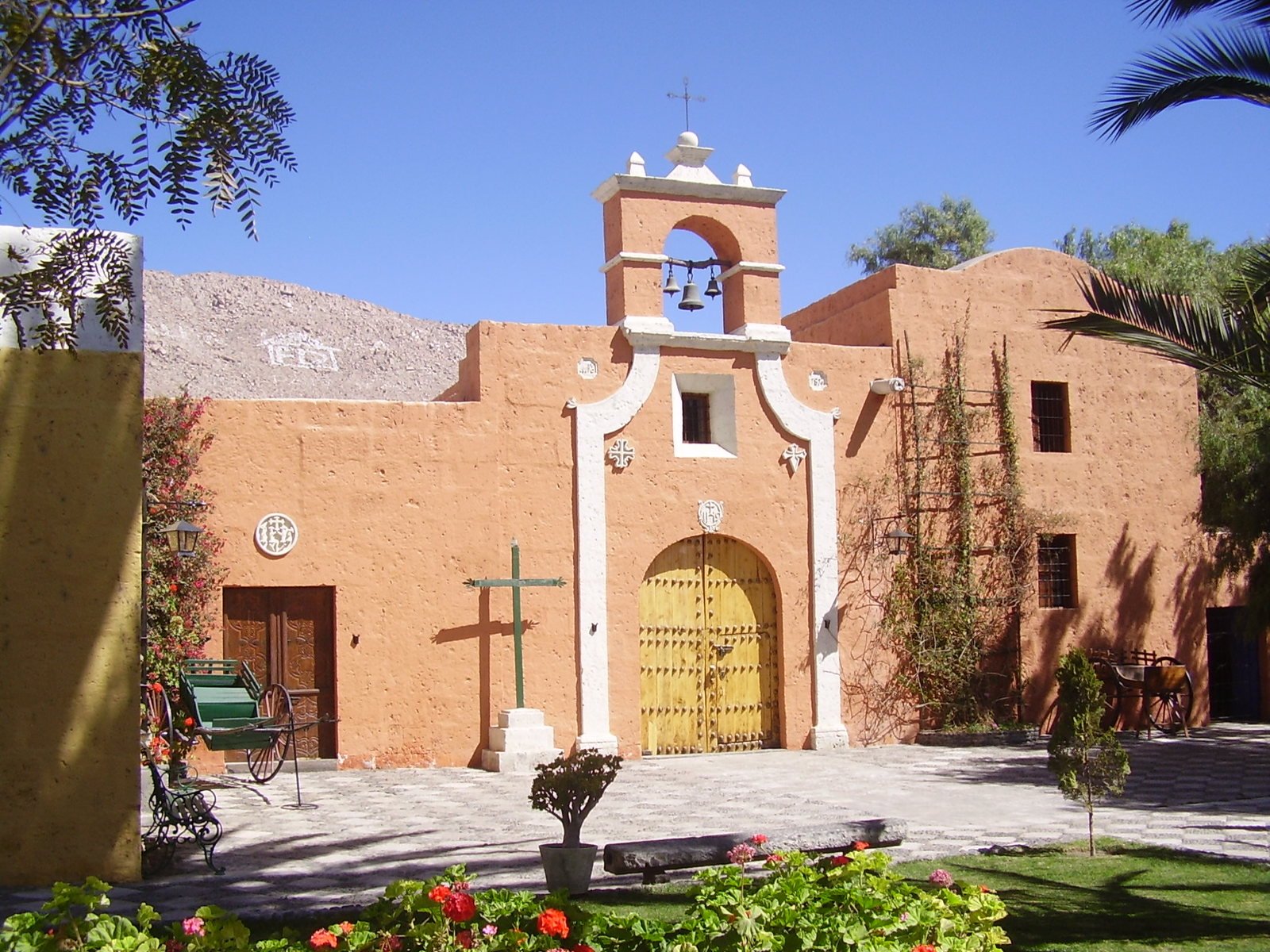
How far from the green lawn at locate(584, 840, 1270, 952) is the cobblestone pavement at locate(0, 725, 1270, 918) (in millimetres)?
477

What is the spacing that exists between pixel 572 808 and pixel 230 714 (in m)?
5.11

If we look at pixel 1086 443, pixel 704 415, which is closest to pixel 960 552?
pixel 1086 443

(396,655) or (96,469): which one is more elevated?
(96,469)

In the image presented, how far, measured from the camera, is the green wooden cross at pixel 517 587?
46.1ft

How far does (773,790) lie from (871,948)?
777 centimetres

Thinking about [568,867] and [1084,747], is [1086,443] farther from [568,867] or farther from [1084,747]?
[568,867]

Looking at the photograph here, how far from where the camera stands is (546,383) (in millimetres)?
14805

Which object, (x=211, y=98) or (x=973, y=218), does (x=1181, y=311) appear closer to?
(x=211, y=98)

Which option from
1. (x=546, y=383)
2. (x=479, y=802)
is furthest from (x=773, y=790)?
(x=546, y=383)

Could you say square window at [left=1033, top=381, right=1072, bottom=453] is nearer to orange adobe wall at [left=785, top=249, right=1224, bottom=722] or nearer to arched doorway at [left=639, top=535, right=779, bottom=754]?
orange adobe wall at [left=785, top=249, right=1224, bottom=722]

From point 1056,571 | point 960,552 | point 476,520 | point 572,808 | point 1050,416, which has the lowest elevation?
point 572,808

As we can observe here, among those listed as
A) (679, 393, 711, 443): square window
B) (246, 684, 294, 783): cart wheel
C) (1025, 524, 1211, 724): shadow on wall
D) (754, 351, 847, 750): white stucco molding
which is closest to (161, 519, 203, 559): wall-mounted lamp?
(246, 684, 294, 783): cart wheel

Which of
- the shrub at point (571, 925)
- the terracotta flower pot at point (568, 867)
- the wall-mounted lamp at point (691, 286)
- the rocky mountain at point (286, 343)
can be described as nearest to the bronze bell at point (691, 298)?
the wall-mounted lamp at point (691, 286)

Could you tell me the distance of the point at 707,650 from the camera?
15.3m
